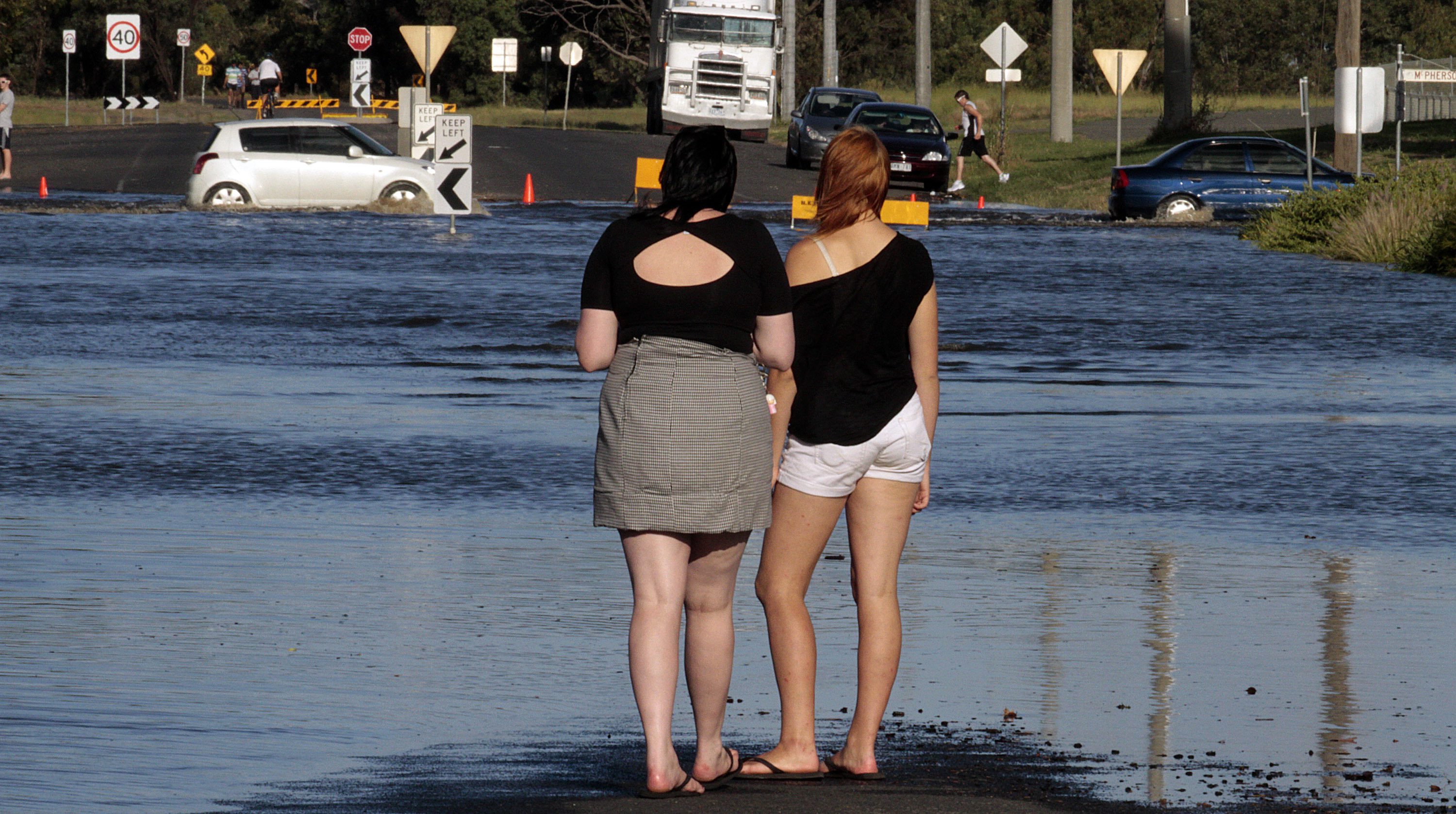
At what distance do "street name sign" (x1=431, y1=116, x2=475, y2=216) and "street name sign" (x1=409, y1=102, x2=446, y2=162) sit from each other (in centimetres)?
229

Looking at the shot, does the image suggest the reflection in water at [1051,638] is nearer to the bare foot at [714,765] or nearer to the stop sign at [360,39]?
the bare foot at [714,765]

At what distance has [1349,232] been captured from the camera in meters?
25.2

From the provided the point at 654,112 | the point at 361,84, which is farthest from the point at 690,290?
the point at 654,112

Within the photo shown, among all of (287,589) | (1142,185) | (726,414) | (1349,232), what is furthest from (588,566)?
(1142,185)

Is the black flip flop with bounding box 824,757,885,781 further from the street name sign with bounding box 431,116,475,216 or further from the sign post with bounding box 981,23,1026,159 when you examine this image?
the sign post with bounding box 981,23,1026,159

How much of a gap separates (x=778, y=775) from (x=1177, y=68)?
43.2 metres

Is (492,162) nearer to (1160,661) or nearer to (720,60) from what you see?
(720,60)

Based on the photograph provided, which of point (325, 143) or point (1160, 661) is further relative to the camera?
point (325, 143)

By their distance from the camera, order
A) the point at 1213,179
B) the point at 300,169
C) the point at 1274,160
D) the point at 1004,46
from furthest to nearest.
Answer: the point at 1004,46 < the point at 1213,179 < the point at 1274,160 < the point at 300,169

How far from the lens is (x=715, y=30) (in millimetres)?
51688

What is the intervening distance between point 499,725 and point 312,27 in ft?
358

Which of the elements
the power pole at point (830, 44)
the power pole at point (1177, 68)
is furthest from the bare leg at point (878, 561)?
the power pole at point (830, 44)

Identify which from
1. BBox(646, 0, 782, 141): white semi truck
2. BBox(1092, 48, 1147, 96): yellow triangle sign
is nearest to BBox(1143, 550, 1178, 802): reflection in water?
BBox(1092, 48, 1147, 96): yellow triangle sign

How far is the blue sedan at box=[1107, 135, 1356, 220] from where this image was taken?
1204 inches
